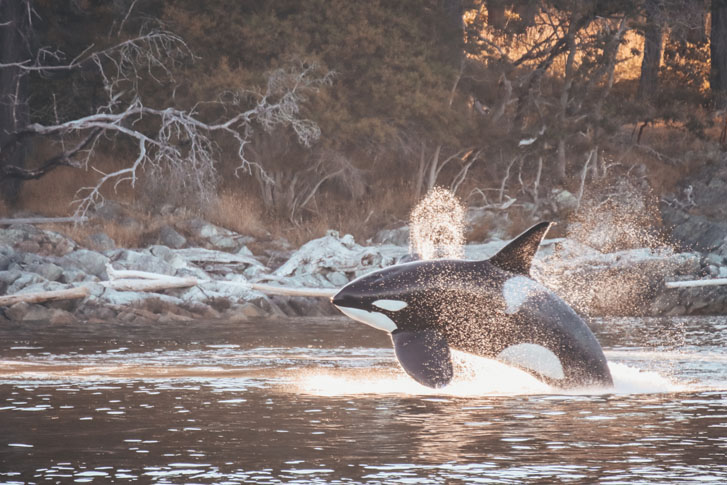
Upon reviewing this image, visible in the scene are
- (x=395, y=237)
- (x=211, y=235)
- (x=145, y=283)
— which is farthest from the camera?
(x=395, y=237)

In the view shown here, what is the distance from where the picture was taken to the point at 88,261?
30.8 meters

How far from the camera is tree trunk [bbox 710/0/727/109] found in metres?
45.1

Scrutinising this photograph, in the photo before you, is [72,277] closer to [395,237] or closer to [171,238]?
[171,238]

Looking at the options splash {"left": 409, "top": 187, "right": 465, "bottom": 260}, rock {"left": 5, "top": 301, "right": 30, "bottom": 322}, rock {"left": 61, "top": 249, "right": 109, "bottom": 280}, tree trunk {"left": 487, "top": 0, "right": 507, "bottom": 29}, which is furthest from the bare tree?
rock {"left": 5, "top": 301, "right": 30, "bottom": 322}

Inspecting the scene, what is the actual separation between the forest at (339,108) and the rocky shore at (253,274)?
3.70 m

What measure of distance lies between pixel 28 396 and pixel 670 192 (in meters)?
31.0

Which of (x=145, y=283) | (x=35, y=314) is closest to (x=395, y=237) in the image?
(x=145, y=283)

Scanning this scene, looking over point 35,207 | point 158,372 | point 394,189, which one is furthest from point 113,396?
point 394,189

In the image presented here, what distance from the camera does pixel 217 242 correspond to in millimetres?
36281

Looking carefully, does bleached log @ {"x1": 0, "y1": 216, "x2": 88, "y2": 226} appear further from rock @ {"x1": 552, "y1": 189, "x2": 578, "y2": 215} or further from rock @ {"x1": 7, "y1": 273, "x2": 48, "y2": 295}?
rock @ {"x1": 552, "y1": 189, "x2": 578, "y2": 215}

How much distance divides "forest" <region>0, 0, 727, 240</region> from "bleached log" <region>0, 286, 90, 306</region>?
29.2 feet

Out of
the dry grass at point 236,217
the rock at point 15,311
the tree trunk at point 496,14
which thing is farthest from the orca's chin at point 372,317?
the tree trunk at point 496,14

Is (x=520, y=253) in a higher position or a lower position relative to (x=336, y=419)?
higher

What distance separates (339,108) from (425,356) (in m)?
25.5
